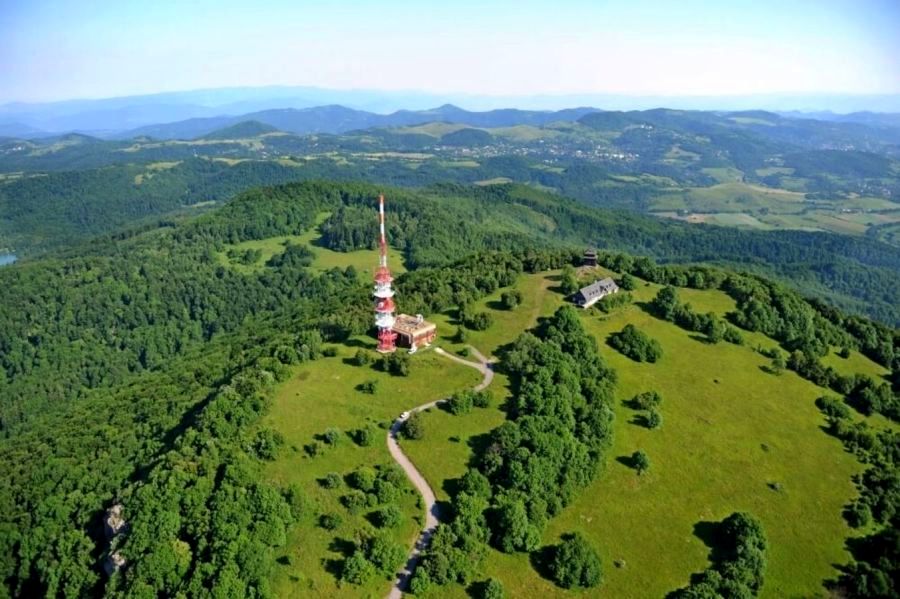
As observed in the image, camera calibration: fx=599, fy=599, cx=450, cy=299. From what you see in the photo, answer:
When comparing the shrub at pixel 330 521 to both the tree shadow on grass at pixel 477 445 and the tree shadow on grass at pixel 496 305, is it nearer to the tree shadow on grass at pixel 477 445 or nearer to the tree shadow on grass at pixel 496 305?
the tree shadow on grass at pixel 477 445

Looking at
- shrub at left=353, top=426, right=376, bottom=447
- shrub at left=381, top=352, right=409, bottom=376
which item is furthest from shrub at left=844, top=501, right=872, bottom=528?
shrub at left=381, top=352, right=409, bottom=376

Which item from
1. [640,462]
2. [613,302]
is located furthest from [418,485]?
[613,302]

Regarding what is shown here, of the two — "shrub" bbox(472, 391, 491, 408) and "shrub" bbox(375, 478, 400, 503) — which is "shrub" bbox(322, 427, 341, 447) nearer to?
"shrub" bbox(375, 478, 400, 503)

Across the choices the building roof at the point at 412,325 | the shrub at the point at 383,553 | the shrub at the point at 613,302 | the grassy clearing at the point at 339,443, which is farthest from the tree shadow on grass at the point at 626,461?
the building roof at the point at 412,325

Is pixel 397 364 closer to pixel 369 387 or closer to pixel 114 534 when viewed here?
pixel 369 387

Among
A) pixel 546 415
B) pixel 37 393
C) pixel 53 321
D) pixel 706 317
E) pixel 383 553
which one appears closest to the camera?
pixel 383 553

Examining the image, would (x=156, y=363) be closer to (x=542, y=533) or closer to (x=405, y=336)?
(x=405, y=336)

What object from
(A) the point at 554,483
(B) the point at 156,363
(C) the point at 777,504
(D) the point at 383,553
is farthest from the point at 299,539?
(B) the point at 156,363
